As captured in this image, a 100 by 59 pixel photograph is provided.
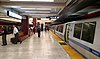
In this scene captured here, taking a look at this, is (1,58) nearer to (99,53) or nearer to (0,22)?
(99,53)

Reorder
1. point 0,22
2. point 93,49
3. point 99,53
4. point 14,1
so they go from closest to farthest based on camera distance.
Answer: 1. point 99,53
2. point 93,49
3. point 14,1
4. point 0,22

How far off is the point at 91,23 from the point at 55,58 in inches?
97.8

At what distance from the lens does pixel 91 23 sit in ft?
26.1

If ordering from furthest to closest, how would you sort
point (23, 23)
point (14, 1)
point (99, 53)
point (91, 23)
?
point (23, 23) → point (14, 1) → point (91, 23) → point (99, 53)

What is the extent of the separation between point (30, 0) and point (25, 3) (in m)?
1.11

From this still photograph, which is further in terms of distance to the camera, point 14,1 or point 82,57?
point 14,1

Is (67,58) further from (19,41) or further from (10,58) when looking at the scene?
(19,41)

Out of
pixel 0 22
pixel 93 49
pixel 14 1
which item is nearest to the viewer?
pixel 93 49

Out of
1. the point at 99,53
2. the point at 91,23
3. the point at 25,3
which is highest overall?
the point at 25,3

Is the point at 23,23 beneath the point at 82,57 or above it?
above

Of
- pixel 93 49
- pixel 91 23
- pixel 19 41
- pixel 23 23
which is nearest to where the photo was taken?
pixel 93 49

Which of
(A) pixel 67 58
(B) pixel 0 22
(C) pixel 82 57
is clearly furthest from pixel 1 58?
(B) pixel 0 22

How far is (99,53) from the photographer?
20.7 ft

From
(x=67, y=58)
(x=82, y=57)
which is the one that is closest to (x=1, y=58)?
(x=67, y=58)
